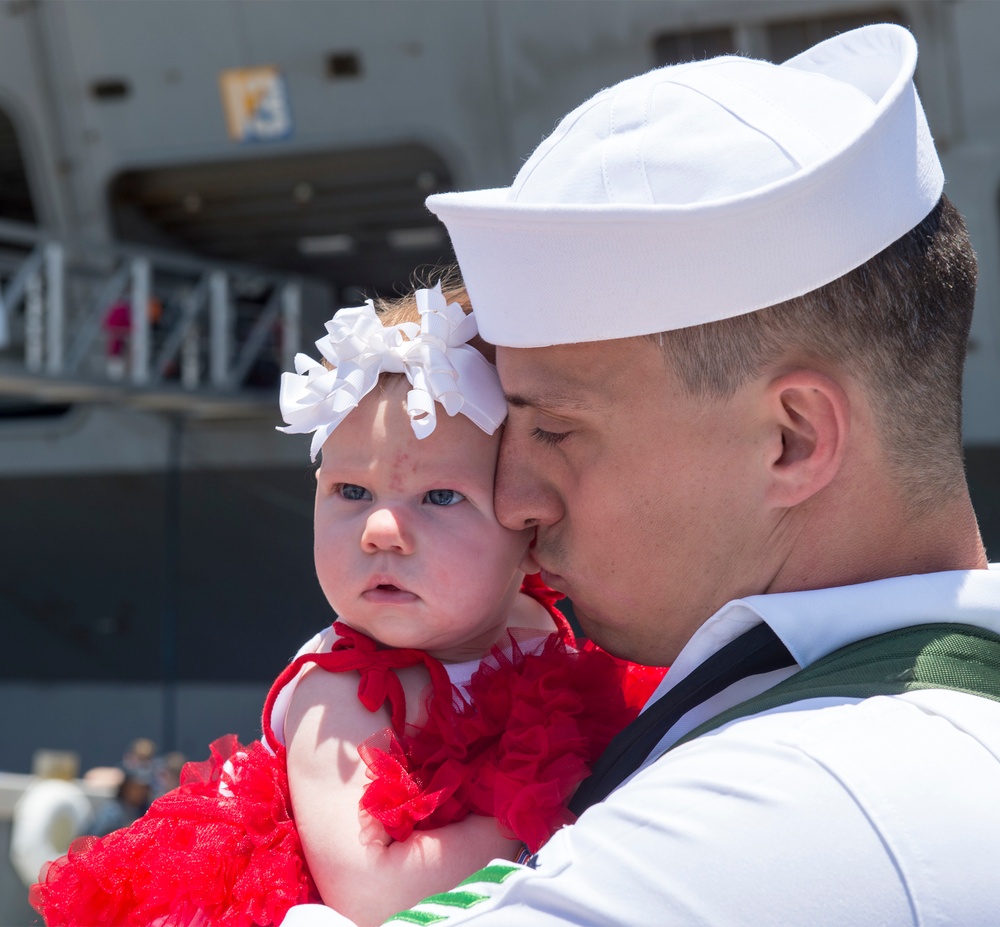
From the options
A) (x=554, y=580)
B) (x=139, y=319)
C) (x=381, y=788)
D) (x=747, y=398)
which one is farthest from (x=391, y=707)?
(x=139, y=319)

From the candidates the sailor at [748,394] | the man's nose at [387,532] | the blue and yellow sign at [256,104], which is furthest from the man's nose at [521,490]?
the blue and yellow sign at [256,104]

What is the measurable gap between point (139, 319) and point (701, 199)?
27.6 ft

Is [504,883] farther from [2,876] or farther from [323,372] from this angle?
[2,876]

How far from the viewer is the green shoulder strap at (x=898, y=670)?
111 centimetres

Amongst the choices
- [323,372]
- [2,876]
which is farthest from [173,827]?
[2,876]

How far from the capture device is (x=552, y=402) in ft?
4.55

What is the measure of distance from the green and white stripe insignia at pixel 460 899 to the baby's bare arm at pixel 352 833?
0.25m

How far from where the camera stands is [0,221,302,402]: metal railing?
8602mm

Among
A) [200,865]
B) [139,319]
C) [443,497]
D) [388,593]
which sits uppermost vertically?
[443,497]

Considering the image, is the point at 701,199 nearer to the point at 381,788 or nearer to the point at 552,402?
the point at 552,402

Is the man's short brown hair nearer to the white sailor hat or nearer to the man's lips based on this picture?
the white sailor hat

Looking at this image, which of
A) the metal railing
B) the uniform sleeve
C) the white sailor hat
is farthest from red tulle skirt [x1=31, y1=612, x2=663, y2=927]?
the metal railing

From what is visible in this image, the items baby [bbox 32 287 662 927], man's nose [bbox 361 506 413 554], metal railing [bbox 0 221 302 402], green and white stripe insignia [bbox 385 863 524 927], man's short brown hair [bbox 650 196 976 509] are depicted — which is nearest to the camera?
green and white stripe insignia [bbox 385 863 524 927]

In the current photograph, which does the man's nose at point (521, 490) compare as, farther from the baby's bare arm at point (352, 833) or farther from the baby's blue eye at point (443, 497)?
the baby's bare arm at point (352, 833)
